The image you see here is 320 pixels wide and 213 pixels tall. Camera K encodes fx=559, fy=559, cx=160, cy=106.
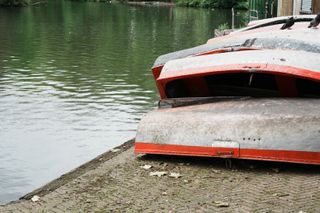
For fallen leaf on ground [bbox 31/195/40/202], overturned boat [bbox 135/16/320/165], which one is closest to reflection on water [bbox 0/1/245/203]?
fallen leaf on ground [bbox 31/195/40/202]

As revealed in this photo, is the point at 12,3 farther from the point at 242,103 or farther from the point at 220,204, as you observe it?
the point at 220,204

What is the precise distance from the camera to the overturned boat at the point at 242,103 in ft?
18.1

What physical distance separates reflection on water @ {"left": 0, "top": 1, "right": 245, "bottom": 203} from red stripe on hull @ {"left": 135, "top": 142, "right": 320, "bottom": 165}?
251 cm

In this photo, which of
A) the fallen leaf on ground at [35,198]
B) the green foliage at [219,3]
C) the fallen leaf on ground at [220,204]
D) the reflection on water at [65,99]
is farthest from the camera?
the green foliage at [219,3]

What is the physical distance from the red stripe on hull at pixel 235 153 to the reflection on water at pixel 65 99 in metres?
2.51

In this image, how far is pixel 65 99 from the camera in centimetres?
1407

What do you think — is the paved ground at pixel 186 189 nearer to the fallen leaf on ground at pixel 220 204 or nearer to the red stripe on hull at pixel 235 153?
the fallen leaf on ground at pixel 220 204

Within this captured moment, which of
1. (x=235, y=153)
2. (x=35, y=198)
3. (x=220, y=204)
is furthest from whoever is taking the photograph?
(x=235, y=153)

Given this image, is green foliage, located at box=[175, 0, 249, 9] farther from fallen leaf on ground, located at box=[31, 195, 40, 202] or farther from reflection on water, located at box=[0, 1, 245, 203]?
fallen leaf on ground, located at box=[31, 195, 40, 202]

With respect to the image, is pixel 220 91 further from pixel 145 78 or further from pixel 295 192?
pixel 145 78

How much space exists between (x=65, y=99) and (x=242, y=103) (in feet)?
28.0

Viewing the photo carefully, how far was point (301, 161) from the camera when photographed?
5418 millimetres

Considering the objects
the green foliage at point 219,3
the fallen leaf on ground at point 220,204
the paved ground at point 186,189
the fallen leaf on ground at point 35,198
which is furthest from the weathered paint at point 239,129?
the green foliage at point 219,3

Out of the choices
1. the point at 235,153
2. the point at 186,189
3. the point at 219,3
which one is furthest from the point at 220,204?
the point at 219,3
